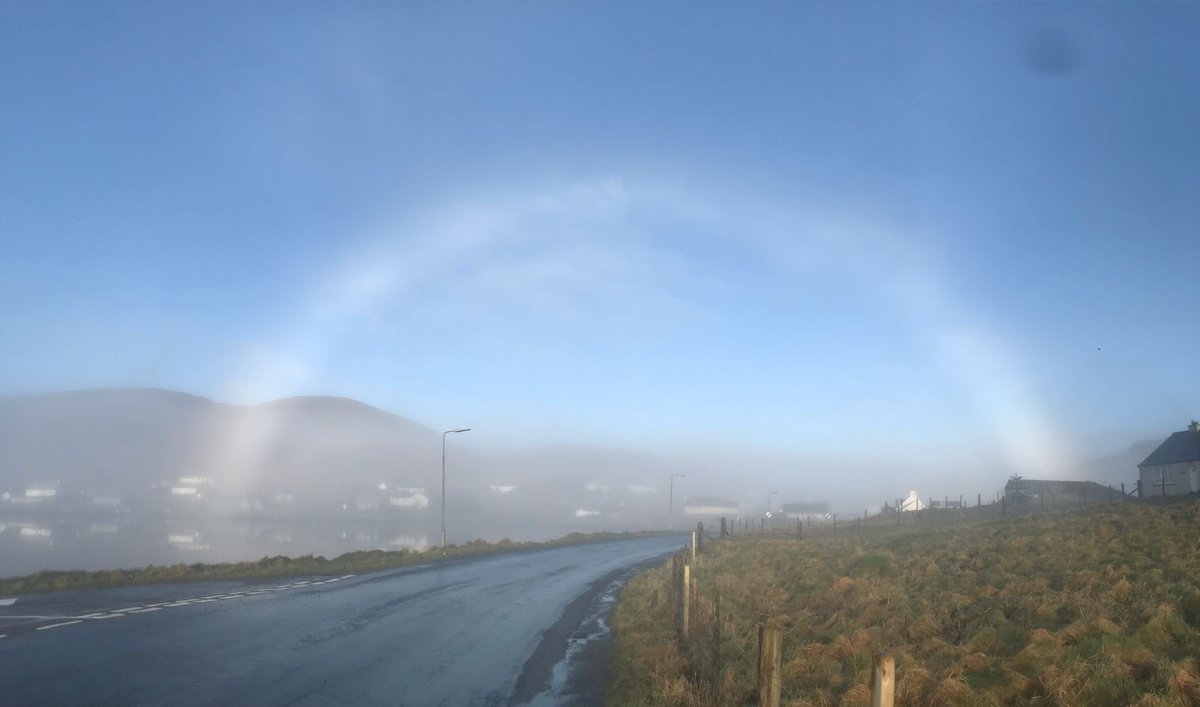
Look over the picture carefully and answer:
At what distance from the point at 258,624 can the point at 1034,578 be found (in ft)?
53.5

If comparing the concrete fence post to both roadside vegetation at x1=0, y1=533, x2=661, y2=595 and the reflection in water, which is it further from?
the reflection in water

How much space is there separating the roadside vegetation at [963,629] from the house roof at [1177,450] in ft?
152

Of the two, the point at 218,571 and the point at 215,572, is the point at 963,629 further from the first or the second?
the point at 218,571

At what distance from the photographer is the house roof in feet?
206

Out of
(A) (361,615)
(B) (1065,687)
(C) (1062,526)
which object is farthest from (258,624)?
(C) (1062,526)

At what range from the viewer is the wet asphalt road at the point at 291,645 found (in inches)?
424

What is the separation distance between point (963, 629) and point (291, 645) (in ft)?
38.4

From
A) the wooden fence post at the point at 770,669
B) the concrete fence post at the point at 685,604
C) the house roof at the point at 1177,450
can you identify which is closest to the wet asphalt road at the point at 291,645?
the concrete fence post at the point at 685,604

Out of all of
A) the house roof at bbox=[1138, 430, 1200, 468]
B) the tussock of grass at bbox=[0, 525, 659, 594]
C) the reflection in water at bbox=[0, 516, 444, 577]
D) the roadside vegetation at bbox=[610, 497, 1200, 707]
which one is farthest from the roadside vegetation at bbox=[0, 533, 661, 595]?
the house roof at bbox=[1138, 430, 1200, 468]

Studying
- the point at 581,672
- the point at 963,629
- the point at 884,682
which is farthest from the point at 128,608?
the point at 884,682

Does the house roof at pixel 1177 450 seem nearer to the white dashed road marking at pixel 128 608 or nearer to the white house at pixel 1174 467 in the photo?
the white house at pixel 1174 467

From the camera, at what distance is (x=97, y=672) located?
11305 mm

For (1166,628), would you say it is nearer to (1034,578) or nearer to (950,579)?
(1034,578)

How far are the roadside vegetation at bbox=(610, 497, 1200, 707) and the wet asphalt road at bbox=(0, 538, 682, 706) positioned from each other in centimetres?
194
